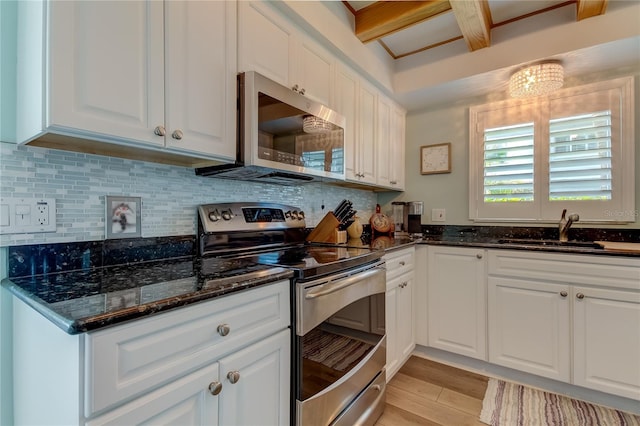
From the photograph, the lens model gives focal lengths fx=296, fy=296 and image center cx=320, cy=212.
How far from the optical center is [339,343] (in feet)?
4.37

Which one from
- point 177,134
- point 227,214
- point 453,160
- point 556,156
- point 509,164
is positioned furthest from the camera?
point 453,160

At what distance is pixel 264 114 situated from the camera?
1342 millimetres

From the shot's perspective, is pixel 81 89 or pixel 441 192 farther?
pixel 441 192

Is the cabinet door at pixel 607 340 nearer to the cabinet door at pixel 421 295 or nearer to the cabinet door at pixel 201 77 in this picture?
the cabinet door at pixel 421 295

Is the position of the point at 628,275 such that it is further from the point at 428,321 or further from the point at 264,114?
the point at 264,114

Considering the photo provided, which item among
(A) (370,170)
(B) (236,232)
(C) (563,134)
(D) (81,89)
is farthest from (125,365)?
(C) (563,134)

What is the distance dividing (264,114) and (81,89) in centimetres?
66

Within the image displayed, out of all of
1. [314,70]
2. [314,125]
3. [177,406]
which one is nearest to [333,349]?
[177,406]

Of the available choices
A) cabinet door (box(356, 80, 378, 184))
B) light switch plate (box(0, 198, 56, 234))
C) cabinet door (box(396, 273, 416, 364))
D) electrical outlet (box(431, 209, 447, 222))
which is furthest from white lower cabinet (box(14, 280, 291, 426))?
electrical outlet (box(431, 209, 447, 222))

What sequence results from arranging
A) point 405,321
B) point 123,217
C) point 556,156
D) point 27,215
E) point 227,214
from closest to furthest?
1. point 27,215
2. point 123,217
3. point 227,214
4. point 405,321
5. point 556,156

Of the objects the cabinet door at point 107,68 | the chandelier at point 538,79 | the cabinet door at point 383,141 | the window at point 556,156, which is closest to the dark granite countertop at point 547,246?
the window at point 556,156

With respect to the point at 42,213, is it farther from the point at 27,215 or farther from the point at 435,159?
the point at 435,159

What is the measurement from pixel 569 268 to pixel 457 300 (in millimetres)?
703

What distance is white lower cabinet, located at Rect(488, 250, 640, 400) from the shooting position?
1661 millimetres
